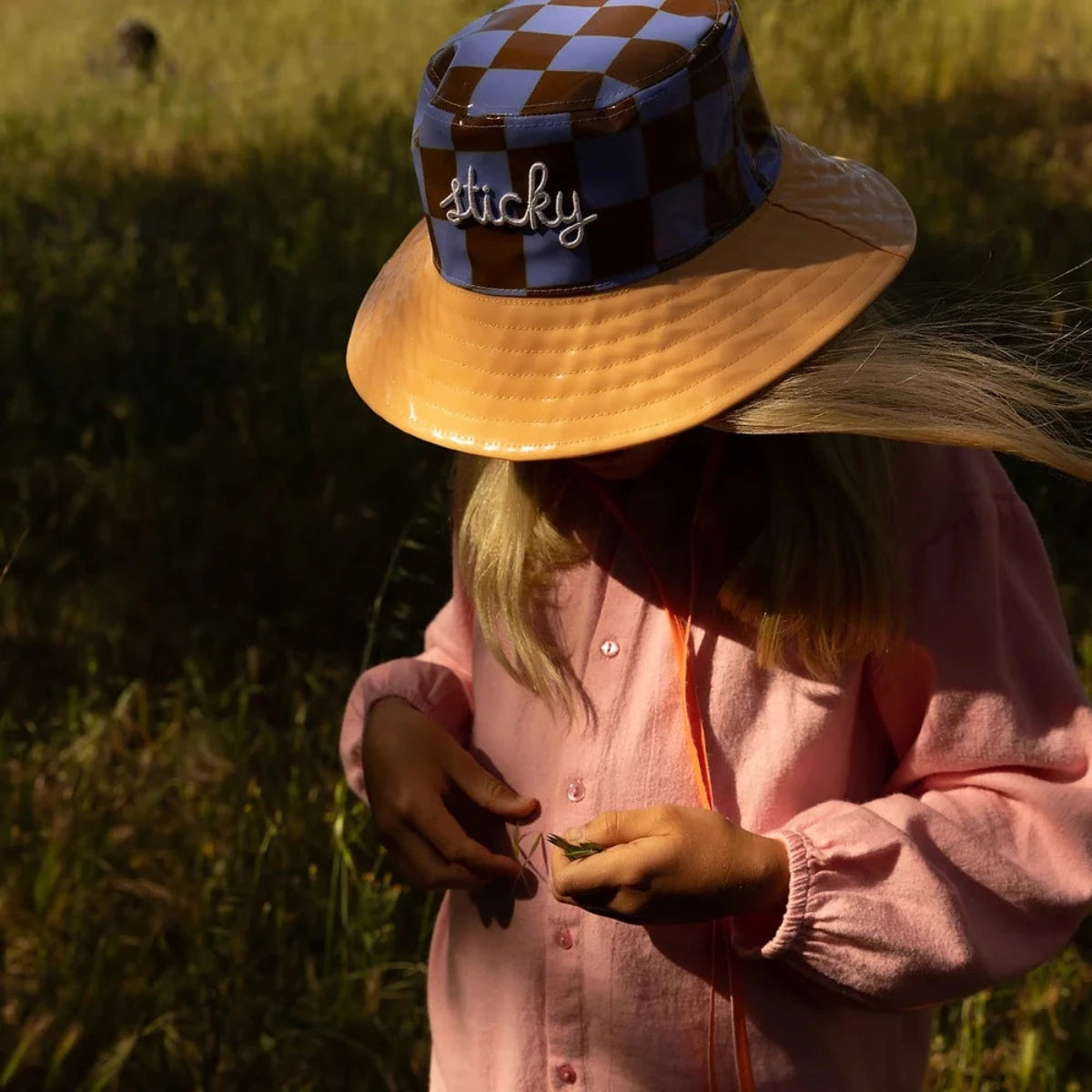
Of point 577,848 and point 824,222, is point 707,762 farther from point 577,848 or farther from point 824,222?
point 824,222

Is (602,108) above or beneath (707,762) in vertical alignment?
above

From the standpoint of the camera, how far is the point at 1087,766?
1.46 metres

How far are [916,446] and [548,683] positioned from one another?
45 centimetres

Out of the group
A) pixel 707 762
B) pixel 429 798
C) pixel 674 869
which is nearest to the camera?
pixel 674 869

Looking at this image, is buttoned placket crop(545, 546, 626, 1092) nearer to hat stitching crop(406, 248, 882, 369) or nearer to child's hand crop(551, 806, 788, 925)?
child's hand crop(551, 806, 788, 925)

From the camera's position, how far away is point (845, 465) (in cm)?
144

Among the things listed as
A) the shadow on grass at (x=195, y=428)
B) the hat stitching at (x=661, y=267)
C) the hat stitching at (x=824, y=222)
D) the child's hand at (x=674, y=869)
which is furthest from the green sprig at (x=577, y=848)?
the shadow on grass at (x=195, y=428)

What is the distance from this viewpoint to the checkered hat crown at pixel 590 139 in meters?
1.26

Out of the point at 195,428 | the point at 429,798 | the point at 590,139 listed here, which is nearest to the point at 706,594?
the point at 429,798

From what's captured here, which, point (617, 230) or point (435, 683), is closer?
point (617, 230)

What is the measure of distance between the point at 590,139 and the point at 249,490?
2.34 m

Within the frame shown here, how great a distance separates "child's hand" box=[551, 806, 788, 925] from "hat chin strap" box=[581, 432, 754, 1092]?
0.07 m

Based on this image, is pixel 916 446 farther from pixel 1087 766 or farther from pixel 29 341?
pixel 29 341

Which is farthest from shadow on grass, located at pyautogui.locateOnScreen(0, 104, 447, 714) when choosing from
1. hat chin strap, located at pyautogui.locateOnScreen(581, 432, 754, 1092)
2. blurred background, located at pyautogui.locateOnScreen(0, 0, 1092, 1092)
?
hat chin strap, located at pyautogui.locateOnScreen(581, 432, 754, 1092)
